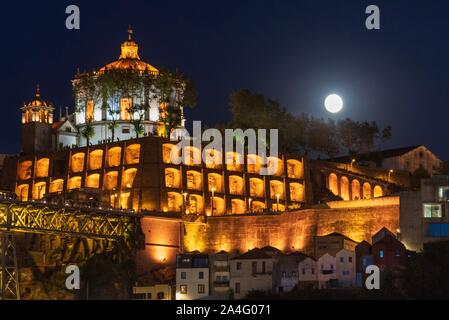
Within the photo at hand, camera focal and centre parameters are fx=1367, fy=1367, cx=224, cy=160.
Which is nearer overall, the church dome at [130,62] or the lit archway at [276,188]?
the lit archway at [276,188]

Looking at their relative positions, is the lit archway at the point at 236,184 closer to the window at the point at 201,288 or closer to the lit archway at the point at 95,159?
the lit archway at the point at 95,159

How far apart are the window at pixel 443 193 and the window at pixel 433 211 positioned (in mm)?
931

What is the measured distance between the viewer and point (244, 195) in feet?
528

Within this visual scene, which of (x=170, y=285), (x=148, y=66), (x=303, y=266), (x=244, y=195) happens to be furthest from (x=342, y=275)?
(x=148, y=66)

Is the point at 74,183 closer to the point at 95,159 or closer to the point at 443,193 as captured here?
the point at 95,159

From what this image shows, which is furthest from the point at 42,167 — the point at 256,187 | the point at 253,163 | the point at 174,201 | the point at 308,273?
the point at 308,273

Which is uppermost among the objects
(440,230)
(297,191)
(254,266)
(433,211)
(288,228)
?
(297,191)

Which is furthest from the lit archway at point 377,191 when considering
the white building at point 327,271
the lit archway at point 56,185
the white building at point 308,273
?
the white building at point 327,271

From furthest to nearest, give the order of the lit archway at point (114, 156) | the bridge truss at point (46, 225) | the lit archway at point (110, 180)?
1. the lit archway at point (114, 156)
2. the lit archway at point (110, 180)
3. the bridge truss at point (46, 225)

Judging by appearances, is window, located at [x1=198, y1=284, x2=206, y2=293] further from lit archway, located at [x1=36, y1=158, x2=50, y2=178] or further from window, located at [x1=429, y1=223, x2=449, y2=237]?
lit archway, located at [x1=36, y1=158, x2=50, y2=178]

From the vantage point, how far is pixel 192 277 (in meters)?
133

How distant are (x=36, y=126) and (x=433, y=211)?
59808 millimetres

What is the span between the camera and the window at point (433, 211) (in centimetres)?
13150

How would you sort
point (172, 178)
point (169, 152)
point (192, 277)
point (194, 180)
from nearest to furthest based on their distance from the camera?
point (192, 277)
point (172, 178)
point (169, 152)
point (194, 180)
